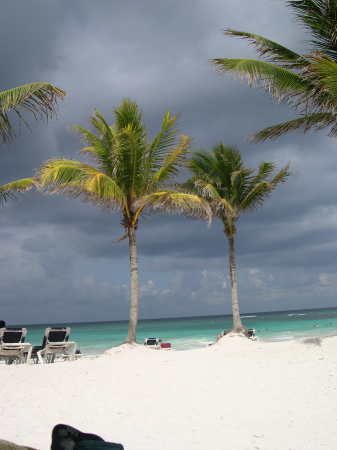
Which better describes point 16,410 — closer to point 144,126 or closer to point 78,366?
point 78,366

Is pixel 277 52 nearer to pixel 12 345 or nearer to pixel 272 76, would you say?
pixel 272 76

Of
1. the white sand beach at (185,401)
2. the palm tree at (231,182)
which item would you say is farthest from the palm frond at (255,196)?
the white sand beach at (185,401)

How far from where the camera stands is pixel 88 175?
966cm

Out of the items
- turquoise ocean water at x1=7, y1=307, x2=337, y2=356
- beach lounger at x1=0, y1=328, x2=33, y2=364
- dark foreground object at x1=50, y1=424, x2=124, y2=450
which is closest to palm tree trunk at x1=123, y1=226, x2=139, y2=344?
beach lounger at x1=0, y1=328, x2=33, y2=364

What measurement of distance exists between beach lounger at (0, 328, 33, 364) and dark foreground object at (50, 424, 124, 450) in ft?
28.7

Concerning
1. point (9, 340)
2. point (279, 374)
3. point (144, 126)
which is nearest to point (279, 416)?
point (279, 374)

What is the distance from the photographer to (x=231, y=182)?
1341 centimetres

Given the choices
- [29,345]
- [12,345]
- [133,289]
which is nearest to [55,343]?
[29,345]

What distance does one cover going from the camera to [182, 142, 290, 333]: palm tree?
42.7 ft

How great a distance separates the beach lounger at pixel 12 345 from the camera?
30.0 feet

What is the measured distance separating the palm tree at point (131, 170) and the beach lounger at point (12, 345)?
275cm

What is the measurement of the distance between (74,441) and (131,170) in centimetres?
943

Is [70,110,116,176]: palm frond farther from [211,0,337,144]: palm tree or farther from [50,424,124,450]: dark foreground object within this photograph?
[50,424,124,450]: dark foreground object

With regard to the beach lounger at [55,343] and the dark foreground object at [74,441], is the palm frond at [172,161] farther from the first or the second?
the dark foreground object at [74,441]
